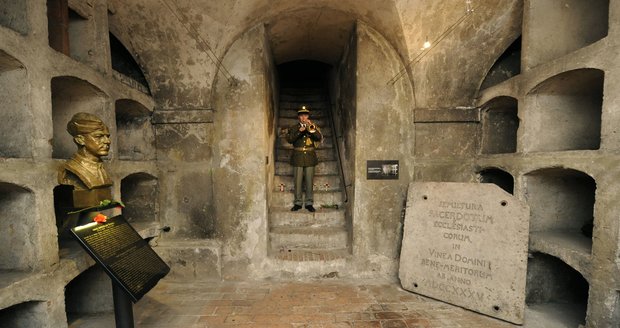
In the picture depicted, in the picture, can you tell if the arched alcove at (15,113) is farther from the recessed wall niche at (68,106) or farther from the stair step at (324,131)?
the stair step at (324,131)

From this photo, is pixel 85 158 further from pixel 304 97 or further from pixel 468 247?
pixel 304 97

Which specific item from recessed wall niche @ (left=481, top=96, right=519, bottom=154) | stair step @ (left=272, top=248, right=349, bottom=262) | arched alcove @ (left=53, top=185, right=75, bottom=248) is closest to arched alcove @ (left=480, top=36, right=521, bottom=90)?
recessed wall niche @ (left=481, top=96, right=519, bottom=154)

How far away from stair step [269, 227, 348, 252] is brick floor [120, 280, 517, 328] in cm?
62

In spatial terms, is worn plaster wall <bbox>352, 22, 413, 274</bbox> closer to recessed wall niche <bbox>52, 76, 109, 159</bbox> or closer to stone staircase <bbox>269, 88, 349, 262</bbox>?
stone staircase <bbox>269, 88, 349, 262</bbox>

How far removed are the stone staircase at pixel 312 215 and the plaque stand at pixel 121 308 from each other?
2148 mm

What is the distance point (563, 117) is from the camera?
338 cm

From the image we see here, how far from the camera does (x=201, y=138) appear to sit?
427 cm

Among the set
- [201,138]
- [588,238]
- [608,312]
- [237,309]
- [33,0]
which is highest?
[33,0]

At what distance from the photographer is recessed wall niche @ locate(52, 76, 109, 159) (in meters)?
3.09

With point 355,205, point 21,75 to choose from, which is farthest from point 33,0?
point 355,205

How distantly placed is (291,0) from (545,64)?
138 inches

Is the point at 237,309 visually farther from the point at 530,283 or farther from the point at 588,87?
the point at 588,87

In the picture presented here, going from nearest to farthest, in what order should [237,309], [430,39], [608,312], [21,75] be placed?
[21,75], [608,312], [237,309], [430,39]

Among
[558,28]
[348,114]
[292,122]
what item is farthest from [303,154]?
[558,28]
